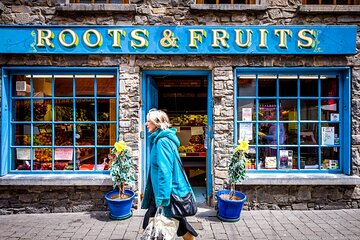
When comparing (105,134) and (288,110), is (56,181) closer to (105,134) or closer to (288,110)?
(105,134)

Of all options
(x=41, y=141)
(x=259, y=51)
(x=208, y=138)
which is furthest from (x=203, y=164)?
(x=41, y=141)

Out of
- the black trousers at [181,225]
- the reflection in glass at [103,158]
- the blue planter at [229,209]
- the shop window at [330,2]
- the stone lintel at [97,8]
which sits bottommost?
the blue planter at [229,209]

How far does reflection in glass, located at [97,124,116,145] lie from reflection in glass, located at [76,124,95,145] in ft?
0.44

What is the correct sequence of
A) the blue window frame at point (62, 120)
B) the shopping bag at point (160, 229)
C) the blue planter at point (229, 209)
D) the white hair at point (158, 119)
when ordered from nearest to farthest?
the shopping bag at point (160, 229) → the white hair at point (158, 119) → the blue planter at point (229, 209) → the blue window frame at point (62, 120)

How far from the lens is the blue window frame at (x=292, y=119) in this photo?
563 centimetres

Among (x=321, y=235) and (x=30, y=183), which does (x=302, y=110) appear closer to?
(x=321, y=235)

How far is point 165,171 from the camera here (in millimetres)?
3258

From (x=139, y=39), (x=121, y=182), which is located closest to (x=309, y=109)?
(x=139, y=39)

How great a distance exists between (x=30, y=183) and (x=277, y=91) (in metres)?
5.42

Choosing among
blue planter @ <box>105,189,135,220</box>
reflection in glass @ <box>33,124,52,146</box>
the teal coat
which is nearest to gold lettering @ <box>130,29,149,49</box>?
the teal coat

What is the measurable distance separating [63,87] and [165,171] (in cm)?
357

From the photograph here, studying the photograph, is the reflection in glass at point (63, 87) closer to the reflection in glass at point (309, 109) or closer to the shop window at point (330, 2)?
the reflection in glass at point (309, 109)

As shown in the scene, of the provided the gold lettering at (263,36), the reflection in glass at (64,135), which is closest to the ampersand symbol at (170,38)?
the gold lettering at (263,36)

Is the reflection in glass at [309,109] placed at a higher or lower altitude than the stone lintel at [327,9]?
lower
